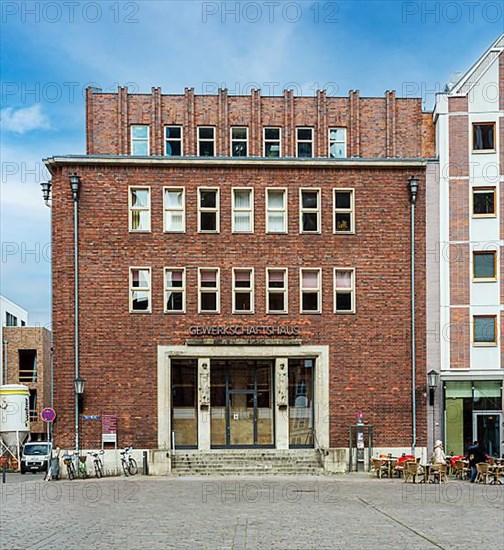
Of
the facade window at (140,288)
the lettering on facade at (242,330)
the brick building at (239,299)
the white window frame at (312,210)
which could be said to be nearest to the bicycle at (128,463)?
the brick building at (239,299)

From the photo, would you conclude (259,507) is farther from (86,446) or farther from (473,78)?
(473,78)

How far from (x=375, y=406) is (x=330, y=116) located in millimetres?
11761

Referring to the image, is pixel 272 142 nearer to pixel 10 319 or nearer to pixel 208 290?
pixel 208 290

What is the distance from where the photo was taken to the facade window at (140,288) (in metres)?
36.3

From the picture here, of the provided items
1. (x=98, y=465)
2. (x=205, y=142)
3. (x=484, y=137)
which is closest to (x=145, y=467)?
(x=98, y=465)

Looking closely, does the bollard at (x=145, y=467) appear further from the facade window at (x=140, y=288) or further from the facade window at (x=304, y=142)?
the facade window at (x=304, y=142)

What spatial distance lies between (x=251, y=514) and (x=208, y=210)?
1738 centimetres

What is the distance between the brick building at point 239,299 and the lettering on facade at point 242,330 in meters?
0.05

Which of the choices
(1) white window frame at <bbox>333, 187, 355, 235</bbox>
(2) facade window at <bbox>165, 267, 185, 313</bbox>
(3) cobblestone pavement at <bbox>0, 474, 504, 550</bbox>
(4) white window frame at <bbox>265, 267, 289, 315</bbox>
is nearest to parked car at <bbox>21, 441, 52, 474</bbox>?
(2) facade window at <bbox>165, 267, 185, 313</bbox>

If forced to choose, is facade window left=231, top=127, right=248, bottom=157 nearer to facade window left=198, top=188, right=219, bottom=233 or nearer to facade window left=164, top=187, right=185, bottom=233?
facade window left=198, top=188, right=219, bottom=233

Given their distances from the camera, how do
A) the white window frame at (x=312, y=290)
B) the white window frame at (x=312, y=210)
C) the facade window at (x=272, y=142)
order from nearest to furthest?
the white window frame at (x=312, y=290) → the white window frame at (x=312, y=210) → the facade window at (x=272, y=142)

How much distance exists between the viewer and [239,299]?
121 feet

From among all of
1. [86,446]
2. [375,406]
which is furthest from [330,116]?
[86,446]

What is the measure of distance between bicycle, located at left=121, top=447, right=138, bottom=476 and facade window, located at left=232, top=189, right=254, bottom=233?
361 inches
